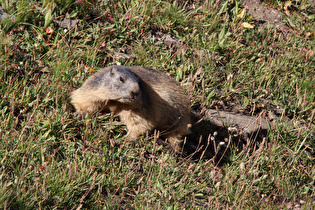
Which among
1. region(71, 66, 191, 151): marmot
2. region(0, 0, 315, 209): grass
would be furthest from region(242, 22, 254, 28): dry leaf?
region(71, 66, 191, 151): marmot

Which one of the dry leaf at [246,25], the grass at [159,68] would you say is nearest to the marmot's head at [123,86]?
the grass at [159,68]

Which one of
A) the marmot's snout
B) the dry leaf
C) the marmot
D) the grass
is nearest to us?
the grass

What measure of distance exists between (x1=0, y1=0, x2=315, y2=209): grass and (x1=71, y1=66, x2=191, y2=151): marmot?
28 cm

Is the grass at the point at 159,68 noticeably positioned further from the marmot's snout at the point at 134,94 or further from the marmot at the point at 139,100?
the marmot's snout at the point at 134,94

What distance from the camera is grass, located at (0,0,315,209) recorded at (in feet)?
16.9

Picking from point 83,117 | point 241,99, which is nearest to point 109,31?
point 83,117

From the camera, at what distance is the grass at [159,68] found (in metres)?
5.14

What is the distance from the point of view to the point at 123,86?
18.0ft

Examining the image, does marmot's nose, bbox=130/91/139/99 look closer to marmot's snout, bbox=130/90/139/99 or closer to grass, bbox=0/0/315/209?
marmot's snout, bbox=130/90/139/99

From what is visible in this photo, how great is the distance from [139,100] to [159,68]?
2323 mm

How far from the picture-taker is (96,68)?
720cm

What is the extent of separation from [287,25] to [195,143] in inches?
176

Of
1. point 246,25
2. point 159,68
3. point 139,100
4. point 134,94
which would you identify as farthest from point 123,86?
point 246,25

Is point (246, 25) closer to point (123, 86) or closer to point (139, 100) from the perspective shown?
point (139, 100)
